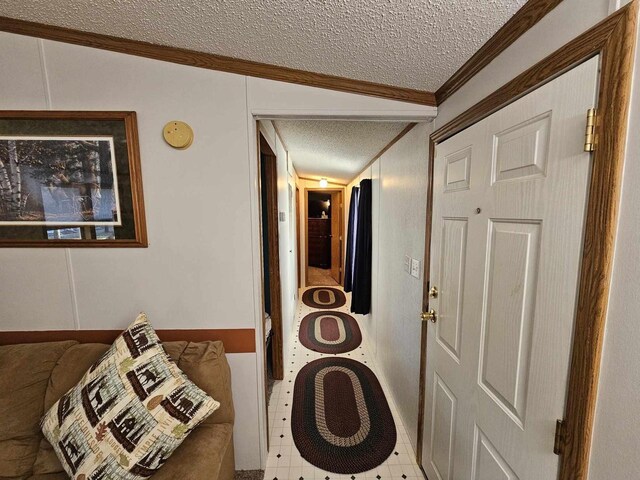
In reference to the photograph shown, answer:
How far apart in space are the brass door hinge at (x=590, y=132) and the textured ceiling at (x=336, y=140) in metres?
1.24

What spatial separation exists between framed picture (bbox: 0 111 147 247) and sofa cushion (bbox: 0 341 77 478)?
1.70ft

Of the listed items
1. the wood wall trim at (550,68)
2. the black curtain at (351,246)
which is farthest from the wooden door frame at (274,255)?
the black curtain at (351,246)

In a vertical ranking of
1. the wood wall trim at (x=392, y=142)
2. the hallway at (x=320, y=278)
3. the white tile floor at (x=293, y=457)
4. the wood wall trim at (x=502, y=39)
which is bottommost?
the white tile floor at (x=293, y=457)

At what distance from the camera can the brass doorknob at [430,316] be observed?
134cm

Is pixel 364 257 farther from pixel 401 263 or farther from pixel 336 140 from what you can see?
pixel 336 140

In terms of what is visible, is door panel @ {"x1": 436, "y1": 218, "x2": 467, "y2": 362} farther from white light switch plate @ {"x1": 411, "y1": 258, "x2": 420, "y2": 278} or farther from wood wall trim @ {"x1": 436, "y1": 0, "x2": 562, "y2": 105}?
wood wall trim @ {"x1": 436, "y1": 0, "x2": 562, "y2": 105}

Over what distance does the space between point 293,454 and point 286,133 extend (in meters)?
2.36

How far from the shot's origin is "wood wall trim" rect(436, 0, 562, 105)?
28.1 inches

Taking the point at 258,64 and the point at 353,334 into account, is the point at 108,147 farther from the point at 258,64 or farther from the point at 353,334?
the point at 353,334

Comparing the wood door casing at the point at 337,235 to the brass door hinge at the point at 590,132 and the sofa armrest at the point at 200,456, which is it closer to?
the sofa armrest at the point at 200,456

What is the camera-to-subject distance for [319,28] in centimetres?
93

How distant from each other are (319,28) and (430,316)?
139cm

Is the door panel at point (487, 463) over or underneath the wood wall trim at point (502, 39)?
underneath

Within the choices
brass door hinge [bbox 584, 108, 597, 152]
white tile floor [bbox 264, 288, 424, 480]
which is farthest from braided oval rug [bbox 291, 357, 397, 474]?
brass door hinge [bbox 584, 108, 597, 152]
